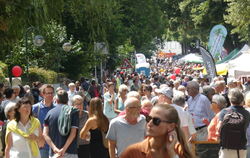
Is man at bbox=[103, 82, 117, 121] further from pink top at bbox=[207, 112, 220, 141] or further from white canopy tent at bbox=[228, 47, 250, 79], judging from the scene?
white canopy tent at bbox=[228, 47, 250, 79]

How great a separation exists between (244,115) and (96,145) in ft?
6.86

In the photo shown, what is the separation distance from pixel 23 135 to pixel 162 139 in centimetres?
436

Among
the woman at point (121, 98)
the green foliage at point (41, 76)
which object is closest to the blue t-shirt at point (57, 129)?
the woman at point (121, 98)

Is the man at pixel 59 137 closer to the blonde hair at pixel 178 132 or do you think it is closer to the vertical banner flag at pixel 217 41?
the blonde hair at pixel 178 132

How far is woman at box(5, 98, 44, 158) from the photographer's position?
871 cm

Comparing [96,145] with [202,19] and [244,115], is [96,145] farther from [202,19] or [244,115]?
[202,19]

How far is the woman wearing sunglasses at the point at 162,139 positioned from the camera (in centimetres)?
467

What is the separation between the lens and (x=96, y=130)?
30.9ft

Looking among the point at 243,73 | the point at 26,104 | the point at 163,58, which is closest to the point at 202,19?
the point at 243,73

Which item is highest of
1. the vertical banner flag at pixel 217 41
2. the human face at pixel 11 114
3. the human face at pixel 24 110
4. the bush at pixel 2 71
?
the vertical banner flag at pixel 217 41

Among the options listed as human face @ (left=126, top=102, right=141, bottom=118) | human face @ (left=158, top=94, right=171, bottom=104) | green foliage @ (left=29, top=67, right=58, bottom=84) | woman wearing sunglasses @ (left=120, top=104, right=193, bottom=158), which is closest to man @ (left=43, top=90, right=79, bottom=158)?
human face @ (left=126, top=102, right=141, bottom=118)

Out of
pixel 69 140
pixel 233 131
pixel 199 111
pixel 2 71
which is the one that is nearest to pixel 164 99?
pixel 199 111

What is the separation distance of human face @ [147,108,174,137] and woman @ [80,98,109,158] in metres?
4.66

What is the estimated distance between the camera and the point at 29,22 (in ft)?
36.8
